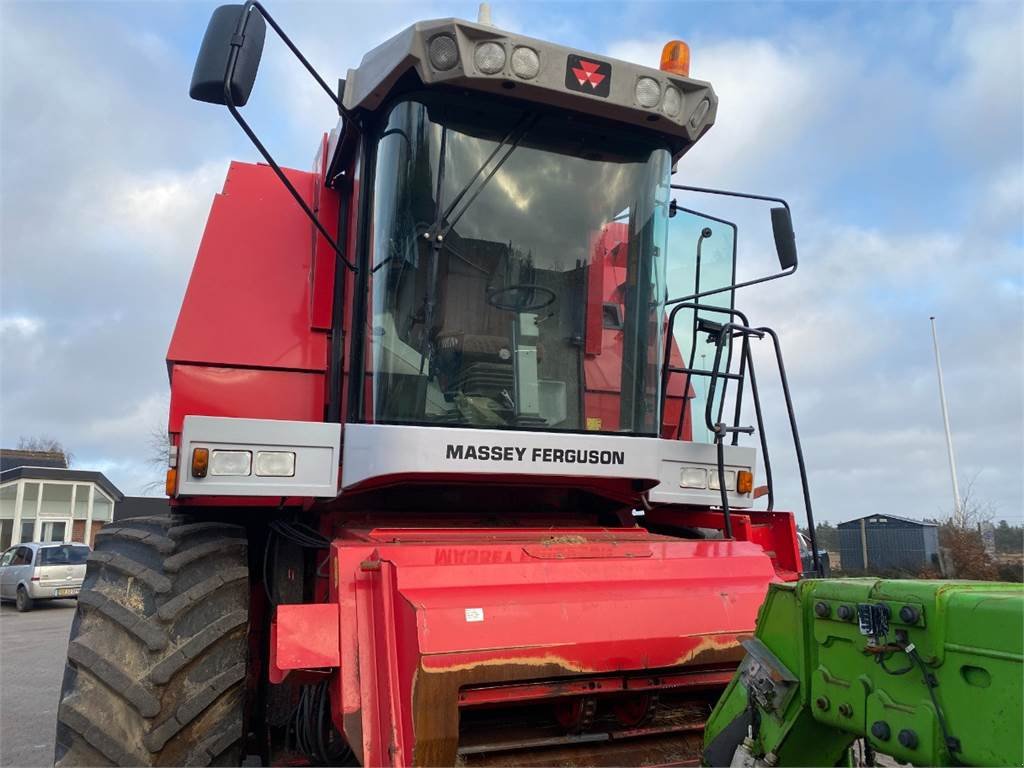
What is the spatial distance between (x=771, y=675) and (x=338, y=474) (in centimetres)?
196

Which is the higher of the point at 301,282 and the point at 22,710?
the point at 301,282

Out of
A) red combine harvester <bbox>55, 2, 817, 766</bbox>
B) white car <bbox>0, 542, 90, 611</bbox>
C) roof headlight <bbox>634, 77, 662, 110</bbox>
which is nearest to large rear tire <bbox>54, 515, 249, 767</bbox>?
red combine harvester <bbox>55, 2, 817, 766</bbox>

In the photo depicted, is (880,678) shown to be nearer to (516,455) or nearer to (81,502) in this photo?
(516,455)

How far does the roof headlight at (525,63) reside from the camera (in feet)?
11.5

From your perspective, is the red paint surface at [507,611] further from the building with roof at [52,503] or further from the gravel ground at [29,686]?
the building with roof at [52,503]

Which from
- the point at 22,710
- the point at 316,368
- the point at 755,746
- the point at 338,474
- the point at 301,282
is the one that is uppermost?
the point at 301,282

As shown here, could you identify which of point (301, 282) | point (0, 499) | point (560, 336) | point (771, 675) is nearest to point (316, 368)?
point (301, 282)

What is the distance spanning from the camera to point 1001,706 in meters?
1.66

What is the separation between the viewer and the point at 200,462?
3.27 m

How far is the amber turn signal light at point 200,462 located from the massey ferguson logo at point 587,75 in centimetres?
226

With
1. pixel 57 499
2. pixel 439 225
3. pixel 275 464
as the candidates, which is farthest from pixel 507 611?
pixel 57 499

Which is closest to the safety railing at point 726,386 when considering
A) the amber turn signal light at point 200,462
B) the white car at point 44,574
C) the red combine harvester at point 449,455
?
the red combine harvester at point 449,455

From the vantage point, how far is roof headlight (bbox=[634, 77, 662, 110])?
12.3ft

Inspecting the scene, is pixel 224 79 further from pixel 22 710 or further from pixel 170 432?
pixel 22 710
